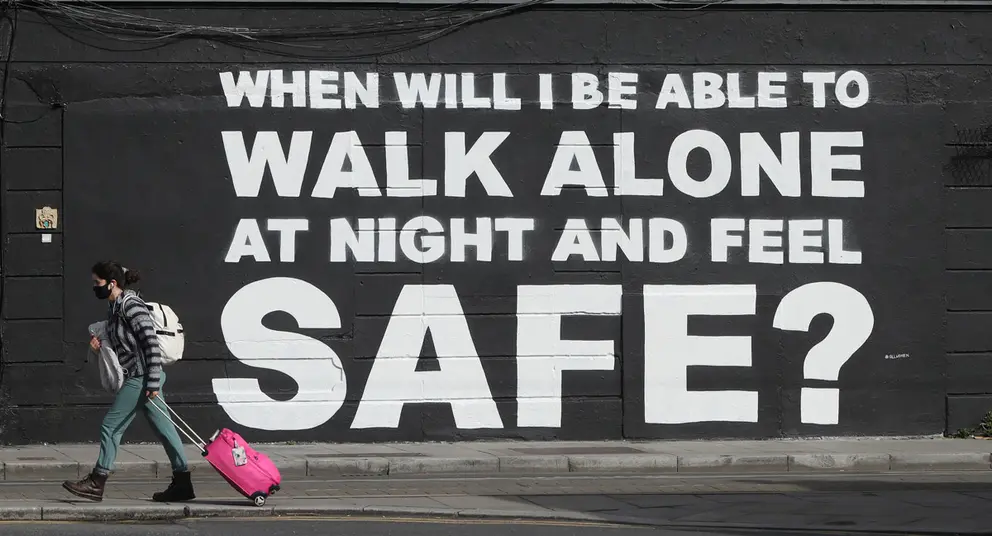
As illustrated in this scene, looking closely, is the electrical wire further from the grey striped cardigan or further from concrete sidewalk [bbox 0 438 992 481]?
the grey striped cardigan

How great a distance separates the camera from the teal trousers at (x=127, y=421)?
33.8 ft

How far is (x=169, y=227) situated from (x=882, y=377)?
7.59 meters

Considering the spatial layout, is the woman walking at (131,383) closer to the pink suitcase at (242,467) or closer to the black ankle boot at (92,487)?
the black ankle boot at (92,487)

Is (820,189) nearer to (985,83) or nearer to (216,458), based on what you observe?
(985,83)

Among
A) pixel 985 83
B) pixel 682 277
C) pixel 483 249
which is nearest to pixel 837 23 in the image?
pixel 985 83

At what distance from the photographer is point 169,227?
14141 mm

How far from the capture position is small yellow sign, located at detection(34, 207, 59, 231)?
A: 14.0 m

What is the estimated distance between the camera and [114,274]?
10.4 metres

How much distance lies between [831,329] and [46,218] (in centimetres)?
816

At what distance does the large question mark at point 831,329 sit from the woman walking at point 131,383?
692cm

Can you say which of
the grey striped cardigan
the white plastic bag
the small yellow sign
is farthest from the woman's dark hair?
the small yellow sign

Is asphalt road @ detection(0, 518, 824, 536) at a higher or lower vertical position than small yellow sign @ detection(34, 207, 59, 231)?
lower

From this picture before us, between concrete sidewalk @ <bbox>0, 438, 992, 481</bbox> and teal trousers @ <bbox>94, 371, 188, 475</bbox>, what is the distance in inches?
80.7

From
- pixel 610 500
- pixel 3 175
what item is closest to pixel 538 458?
pixel 610 500
